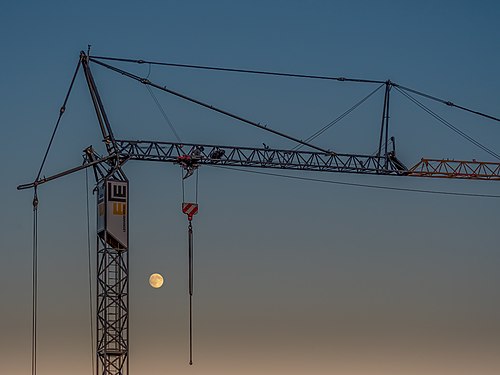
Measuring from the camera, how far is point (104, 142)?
3868 inches

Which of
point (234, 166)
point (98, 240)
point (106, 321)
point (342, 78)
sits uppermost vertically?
point (342, 78)

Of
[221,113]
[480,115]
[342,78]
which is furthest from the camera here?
[480,115]

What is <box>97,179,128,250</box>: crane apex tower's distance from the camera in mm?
91938

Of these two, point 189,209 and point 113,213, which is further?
point 189,209

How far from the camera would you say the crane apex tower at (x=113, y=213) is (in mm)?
91938

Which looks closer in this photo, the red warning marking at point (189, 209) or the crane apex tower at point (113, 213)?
the crane apex tower at point (113, 213)

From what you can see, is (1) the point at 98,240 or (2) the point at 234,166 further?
(2) the point at 234,166

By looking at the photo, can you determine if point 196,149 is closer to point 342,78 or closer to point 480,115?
point 342,78

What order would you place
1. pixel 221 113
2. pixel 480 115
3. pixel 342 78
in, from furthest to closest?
pixel 480 115 → pixel 342 78 → pixel 221 113

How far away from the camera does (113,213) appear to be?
303ft

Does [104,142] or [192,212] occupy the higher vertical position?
[104,142]

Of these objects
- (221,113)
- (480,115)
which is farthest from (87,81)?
(480,115)

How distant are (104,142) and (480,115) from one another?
1580 inches

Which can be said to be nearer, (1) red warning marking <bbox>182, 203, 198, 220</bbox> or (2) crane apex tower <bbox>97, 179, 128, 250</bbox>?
(2) crane apex tower <bbox>97, 179, 128, 250</bbox>
